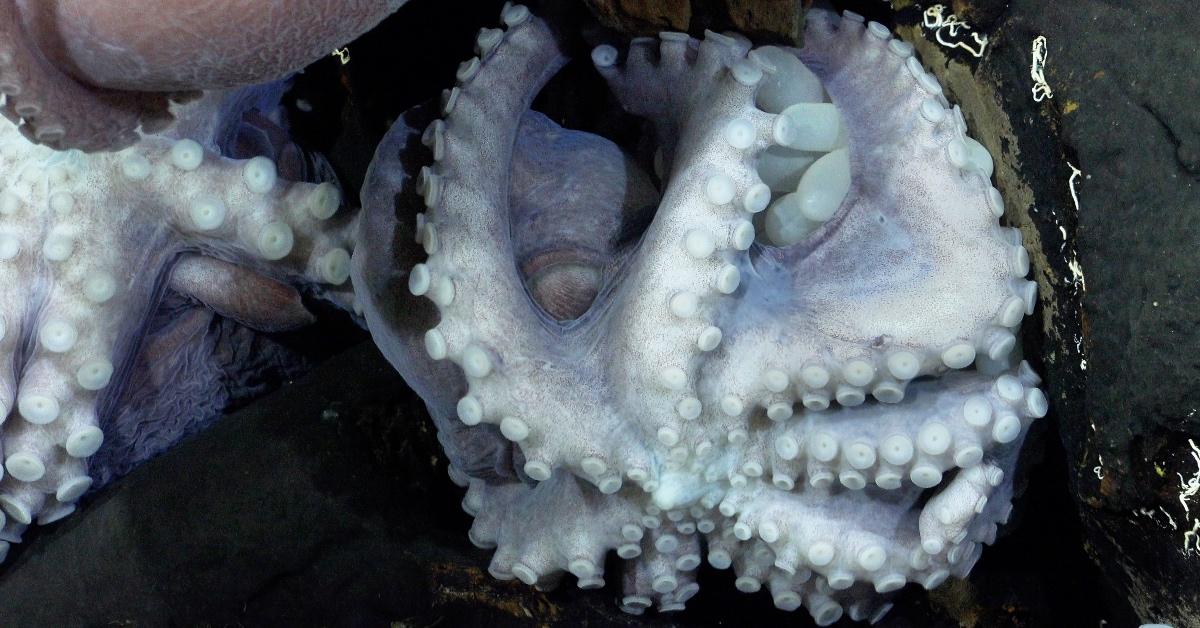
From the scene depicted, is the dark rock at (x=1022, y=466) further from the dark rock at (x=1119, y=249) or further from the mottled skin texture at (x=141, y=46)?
the mottled skin texture at (x=141, y=46)

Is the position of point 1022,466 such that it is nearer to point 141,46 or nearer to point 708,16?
point 708,16

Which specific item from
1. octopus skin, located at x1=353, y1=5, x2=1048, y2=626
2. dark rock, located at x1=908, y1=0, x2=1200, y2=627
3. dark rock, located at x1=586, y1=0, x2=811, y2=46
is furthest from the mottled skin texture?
dark rock, located at x1=908, y1=0, x2=1200, y2=627

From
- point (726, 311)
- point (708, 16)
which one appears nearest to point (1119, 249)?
point (726, 311)

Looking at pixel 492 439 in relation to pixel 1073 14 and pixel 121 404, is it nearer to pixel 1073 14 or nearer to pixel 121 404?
pixel 121 404

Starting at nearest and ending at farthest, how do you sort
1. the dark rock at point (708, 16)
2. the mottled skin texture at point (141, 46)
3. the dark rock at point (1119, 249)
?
the mottled skin texture at point (141, 46), the dark rock at point (1119, 249), the dark rock at point (708, 16)

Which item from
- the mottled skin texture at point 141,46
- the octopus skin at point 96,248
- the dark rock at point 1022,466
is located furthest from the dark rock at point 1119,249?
the octopus skin at point 96,248

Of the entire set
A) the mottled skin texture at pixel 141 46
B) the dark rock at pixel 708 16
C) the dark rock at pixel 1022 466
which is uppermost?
the mottled skin texture at pixel 141 46
